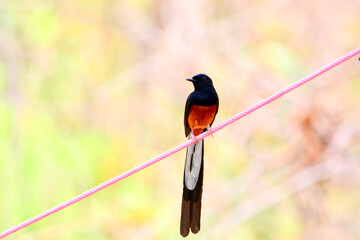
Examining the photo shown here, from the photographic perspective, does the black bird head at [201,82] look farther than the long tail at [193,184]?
Yes

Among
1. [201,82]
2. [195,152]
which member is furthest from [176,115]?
[195,152]

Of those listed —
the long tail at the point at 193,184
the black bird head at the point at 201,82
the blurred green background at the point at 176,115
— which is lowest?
the blurred green background at the point at 176,115

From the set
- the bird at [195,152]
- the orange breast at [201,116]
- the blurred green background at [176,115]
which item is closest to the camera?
the bird at [195,152]

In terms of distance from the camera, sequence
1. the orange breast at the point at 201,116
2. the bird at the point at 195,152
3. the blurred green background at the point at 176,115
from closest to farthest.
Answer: the bird at the point at 195,152, the orange breast at the point at 201,116, the blurred green background at the point at 176,115

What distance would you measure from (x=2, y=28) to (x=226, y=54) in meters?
2.28

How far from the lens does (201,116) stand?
146 inches

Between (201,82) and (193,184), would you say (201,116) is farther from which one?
(193,184)

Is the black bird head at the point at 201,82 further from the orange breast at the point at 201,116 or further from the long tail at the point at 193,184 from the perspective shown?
the long tail at the point at 193,184

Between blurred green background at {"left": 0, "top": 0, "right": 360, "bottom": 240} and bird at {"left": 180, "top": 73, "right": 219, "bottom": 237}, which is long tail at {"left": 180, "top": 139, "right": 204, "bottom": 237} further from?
blurred green background at {"left": 0, "top": 0, "right": 360, "bottom": 240}

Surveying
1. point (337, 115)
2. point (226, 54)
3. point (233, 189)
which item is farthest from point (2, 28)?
point (337, 115)

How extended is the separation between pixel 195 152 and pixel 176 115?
3.53 m

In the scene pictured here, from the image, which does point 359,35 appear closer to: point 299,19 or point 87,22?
point 299,19

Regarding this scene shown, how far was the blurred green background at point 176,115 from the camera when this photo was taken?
5.75 metres

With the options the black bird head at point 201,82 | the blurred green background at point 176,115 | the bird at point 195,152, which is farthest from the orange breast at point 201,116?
the blurred green background at point 176,115
